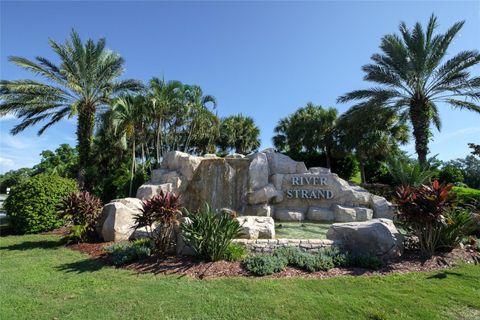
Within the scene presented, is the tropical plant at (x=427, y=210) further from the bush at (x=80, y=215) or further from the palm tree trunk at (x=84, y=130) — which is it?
the palm tree trunk at (x=84, y=130)

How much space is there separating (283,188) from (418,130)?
8748 mm

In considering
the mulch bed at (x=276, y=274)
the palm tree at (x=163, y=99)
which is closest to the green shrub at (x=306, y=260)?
the mulch bed at (x=276, y=274)

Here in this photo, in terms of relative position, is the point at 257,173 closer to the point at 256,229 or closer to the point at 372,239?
the point at 256,229

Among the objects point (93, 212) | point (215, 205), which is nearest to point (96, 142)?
point (215, 205)

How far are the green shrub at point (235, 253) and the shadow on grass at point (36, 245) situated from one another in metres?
5.90

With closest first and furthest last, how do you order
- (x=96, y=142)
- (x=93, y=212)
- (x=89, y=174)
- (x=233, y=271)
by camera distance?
(x=233, y=271)
(x=93, y=212)
(x=89, y=174)
(x=96, y=142)

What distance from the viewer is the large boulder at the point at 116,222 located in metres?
10.0

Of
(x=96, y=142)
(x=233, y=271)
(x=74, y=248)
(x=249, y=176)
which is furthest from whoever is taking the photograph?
(x=96, y=142)

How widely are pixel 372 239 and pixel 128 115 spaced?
19.9m

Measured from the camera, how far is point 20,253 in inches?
348

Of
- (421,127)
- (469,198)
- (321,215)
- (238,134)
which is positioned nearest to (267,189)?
(321,215)

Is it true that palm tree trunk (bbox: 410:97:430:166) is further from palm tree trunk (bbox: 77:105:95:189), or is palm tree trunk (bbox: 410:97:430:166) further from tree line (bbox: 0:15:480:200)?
palm tree trunk (bbox: 77:105:95:189)

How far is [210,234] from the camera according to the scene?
7.29 m

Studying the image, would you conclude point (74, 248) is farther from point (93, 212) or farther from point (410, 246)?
point (410, 246)
